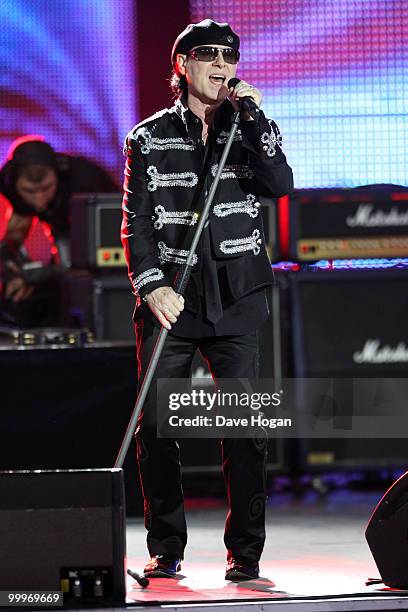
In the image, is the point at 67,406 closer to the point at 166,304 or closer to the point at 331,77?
the point at 166,304

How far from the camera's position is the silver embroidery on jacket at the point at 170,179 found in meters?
3.57

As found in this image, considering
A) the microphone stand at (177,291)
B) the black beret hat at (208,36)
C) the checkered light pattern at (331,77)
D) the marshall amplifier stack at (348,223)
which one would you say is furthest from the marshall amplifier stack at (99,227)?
the microphone stand at (177,291)

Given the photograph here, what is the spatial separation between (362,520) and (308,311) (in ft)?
3.88

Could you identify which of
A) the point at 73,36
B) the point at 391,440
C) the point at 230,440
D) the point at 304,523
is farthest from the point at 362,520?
the point at 73,36

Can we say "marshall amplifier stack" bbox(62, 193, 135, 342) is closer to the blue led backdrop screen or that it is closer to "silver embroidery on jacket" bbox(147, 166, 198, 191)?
the blue led backdrop screen

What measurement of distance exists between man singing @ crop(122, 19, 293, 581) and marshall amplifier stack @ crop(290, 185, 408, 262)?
2.05m

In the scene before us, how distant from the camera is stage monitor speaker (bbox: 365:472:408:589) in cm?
331

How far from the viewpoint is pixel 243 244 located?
3.57 meters

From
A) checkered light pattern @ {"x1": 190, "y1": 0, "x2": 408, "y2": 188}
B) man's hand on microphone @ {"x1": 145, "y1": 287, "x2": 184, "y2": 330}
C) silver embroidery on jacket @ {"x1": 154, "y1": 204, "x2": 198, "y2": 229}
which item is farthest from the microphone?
checkered light pattern @ {"x1": 190, "y1": 0, "x2": 408, "y2": 188}

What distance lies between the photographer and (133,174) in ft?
11.9

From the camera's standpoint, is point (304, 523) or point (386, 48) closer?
point (304, 523)

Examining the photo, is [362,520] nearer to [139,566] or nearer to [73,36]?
[139,566]

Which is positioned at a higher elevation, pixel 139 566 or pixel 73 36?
pixel 73 36

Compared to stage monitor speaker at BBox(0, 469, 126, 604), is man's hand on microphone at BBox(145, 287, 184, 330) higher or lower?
higher
